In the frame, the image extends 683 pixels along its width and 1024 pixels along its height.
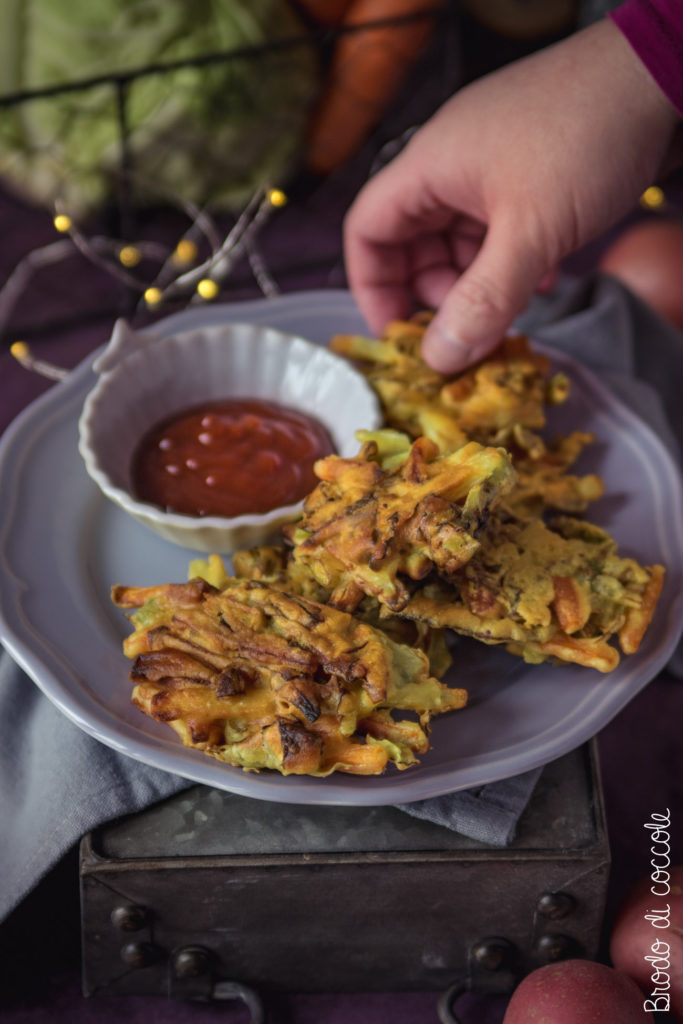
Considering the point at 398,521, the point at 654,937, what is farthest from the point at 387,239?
the point at 654,937

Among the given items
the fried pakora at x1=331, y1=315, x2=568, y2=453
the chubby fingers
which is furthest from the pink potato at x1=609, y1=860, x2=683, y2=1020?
the chubby fingers

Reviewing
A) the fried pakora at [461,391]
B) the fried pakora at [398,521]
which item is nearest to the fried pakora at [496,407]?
A: the fried pakora at [461,391]

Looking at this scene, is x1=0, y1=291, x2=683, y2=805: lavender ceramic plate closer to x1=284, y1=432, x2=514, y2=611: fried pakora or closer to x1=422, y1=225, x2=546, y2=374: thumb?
x1=284, y1=432, x2=514, y2=611: fried pakora

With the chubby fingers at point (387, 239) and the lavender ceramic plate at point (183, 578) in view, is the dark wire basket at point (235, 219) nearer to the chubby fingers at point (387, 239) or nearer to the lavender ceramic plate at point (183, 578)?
the chubby fingers at point (387, 239)

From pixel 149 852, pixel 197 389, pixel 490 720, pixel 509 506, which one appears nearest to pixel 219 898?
pixel 149 852

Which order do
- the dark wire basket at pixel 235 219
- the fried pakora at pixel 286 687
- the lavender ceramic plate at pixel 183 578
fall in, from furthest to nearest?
the dark wire basket at pixel 235 219, the lavender ceramic plate at pixel 183 578, the fried pakora at pixel 286 687
